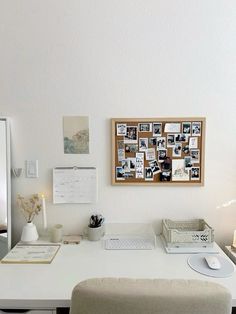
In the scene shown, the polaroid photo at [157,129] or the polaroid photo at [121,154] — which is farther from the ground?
the polaroid photo at [157,129]

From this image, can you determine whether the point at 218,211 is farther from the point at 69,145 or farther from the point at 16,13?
the point at 16,13

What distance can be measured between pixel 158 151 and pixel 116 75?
532 millimetres

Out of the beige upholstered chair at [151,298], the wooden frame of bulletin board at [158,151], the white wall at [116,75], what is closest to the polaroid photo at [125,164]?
the wooden frame of bulletin board at [158,151]

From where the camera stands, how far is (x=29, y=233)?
156 cm

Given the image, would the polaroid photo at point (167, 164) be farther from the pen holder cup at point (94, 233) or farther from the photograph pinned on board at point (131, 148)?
the pen holder cup at point (94, 233)

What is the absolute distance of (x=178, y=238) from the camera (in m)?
1.47

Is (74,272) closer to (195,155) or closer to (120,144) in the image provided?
(120,144)

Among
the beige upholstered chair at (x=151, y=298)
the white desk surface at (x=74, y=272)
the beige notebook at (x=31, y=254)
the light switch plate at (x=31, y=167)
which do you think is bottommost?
the white desk surface at (x=74, y=272)

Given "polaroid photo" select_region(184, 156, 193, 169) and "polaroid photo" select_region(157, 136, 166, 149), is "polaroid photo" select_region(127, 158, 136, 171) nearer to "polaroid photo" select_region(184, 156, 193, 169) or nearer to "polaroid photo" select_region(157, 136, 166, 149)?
"polaroid photo" select_region(157, 136, 166, 149)

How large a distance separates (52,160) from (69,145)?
0.15 metres

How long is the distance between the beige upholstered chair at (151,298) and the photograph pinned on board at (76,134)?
940 mm

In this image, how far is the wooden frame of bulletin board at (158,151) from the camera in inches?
62.6

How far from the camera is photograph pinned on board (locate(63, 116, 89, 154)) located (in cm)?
160

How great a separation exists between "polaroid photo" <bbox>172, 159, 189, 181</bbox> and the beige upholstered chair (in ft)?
2.81
